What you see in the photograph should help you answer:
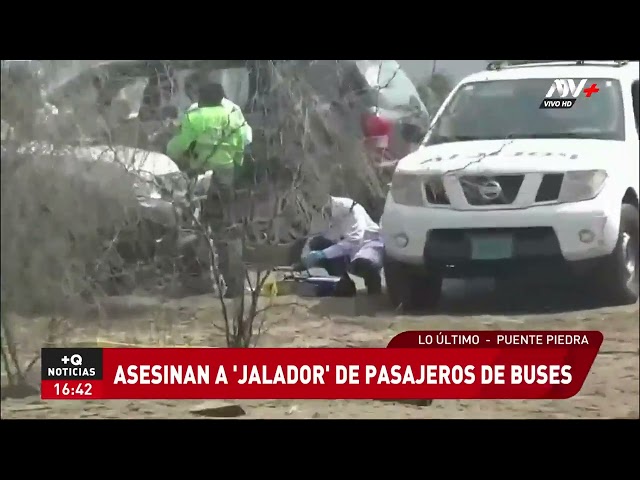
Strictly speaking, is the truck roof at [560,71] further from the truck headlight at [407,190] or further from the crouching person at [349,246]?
the crouching person at [349,246]

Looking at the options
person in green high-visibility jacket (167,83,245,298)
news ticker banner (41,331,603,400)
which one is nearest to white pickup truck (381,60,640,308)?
news ticker banner (41,331,603,400)

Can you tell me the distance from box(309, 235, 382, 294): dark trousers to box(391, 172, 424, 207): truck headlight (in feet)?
1.12

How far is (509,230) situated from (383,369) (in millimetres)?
902

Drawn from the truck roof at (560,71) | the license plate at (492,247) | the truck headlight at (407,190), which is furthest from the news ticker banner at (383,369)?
the truck roof at (560,71)

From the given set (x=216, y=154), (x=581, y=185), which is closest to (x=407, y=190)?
(x=581, y=185)

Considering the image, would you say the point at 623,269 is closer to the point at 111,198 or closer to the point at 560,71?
the point at 560,71

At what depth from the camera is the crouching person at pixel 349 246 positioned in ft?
12.3

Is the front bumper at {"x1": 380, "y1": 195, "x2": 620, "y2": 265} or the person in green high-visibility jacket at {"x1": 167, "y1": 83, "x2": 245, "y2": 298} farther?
the person in green high-visibility jacket at {"x1": 167, "y1": 83, "x2": 245, "y2": 298}

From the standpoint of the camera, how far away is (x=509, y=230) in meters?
3.67

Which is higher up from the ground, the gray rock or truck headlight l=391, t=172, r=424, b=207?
truck headlight l=391, t=172, r=424, b=207

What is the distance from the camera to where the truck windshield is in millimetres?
3729

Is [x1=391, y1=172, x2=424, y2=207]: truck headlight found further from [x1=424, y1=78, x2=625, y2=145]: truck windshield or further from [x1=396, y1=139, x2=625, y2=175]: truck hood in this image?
[x1=424, y1=78, x2=625, y2=145]: truck windshield

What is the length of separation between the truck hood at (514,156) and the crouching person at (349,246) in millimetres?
309

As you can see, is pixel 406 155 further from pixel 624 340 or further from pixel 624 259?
pixel 624 340
